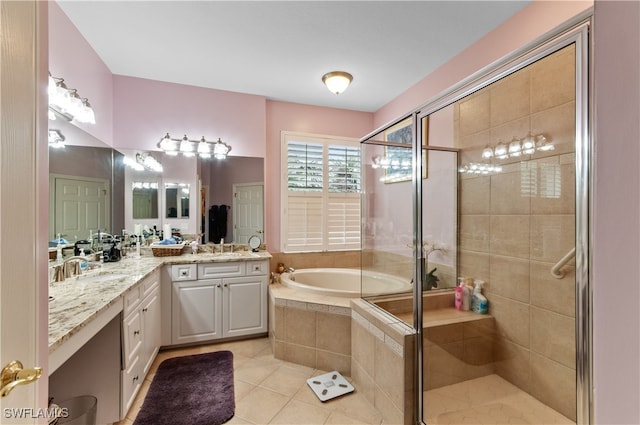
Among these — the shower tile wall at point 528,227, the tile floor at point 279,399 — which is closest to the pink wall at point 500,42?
the shower tile wall at point 528,227

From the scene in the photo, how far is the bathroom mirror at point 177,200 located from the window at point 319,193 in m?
1.09

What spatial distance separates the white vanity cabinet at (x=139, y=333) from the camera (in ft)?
5.59

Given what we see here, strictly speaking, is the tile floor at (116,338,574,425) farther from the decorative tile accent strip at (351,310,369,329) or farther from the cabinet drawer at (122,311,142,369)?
the decorative tile accent strip at (351,310,369,329)

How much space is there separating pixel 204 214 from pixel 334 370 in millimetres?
2094

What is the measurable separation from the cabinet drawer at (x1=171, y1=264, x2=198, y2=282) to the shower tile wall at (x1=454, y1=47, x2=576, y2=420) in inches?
95.1

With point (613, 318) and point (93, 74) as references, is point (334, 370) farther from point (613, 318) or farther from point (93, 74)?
point (93, 74)

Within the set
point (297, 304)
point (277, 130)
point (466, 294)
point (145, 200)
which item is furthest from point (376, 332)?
point (145, 200)

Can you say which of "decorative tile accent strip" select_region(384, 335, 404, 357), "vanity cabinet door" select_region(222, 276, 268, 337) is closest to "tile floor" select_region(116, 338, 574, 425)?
"decorative tile accent strip" select_region(384, 335, 404, 357)

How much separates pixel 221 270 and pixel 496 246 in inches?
95.2

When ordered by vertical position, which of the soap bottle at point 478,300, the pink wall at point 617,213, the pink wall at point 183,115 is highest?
the pink wall at point 183,115

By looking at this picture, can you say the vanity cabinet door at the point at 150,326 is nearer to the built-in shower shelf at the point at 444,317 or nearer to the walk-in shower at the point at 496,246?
the walk-in shower at the point at 496,246

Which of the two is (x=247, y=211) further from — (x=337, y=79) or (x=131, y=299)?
(x=337, y=79)

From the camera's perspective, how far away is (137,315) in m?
1.93

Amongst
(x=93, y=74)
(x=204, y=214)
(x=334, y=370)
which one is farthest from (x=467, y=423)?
(x=93, y=74)
